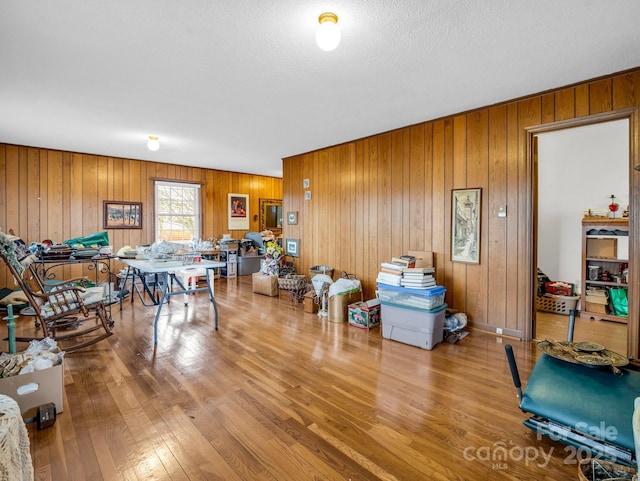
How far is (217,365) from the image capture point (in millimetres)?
2838

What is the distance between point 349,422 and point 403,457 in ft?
Answer: 1.33

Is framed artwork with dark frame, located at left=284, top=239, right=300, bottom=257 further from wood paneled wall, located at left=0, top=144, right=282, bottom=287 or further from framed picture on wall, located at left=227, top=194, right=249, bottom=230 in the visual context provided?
wood paneled wall, located at left=0, top=144, right=282, bottom=287

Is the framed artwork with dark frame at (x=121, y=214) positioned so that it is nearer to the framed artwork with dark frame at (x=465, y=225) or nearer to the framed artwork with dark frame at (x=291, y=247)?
the framed artwork with dark frame at (x=291, y=247)

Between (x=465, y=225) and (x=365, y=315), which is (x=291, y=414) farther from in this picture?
(x=465, y=225)

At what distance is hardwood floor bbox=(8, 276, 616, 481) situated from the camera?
5.41 feet

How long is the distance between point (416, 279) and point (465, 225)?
1.12 metres

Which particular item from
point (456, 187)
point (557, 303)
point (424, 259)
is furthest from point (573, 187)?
point (424, 259)

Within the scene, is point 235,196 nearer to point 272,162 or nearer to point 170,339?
point 272,162

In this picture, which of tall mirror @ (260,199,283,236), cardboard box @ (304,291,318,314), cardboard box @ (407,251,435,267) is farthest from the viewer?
tall mirror @ (260,199,283,236)

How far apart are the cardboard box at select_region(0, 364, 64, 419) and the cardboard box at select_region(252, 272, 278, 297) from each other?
12.1 feet

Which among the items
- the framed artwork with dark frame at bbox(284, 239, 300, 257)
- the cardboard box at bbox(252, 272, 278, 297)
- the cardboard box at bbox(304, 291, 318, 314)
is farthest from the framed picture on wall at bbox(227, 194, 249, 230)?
the cardboard box at bbox(304, 291, 318, 314)

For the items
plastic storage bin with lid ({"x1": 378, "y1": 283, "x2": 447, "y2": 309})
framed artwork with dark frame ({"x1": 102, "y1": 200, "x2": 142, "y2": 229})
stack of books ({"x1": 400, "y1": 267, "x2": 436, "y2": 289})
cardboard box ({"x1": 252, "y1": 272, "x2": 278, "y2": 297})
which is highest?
framed artwork with dark frame ({"x1": 102, "y1": 200, "x2": 142, "y2": 229})

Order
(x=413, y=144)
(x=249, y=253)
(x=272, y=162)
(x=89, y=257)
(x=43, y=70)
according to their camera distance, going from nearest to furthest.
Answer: (x=43, y=70)
(x=89, y=257)
(x=413, y=144)
(x=272, y=162)
(x=249, y=253)

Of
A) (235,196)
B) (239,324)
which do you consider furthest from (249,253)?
(239,324)
